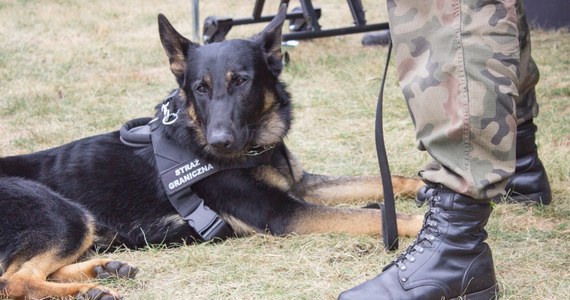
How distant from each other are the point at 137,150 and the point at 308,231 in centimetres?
95

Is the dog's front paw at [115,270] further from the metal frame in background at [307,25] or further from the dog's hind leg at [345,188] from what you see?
the metal frame in background at [307,25]

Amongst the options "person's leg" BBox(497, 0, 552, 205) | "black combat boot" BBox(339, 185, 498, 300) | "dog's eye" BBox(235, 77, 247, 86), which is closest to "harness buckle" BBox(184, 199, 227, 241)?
"dog's eye" BBox(235, 77, 247, 86)

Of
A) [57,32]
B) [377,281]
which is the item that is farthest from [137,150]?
[57,32]

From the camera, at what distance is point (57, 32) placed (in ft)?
32.5

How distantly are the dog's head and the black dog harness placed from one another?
0.06m

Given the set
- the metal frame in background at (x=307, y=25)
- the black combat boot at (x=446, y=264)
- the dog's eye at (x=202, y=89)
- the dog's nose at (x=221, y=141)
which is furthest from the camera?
the metal frame in background at (x=307, y=25)

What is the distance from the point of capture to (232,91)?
11.2ft

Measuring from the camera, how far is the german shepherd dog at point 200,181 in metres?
3.26

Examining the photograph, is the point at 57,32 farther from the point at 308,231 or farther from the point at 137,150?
the point at 308,231

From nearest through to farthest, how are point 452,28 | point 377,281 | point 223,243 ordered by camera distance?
point 452,28
point 377,281
point 223,243

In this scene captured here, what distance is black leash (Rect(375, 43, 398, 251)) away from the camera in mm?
2704

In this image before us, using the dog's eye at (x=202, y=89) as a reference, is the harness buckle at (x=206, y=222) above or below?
below

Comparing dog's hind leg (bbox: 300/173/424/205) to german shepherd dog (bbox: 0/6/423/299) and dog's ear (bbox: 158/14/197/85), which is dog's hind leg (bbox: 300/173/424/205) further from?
dog's ear (bbox: 158/14/197/85)

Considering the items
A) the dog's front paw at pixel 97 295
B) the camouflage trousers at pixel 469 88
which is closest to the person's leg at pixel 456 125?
the camouflage trousers at pixel 469 88
